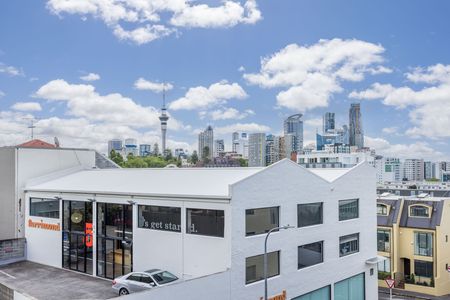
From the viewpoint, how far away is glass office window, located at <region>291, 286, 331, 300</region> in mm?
27558

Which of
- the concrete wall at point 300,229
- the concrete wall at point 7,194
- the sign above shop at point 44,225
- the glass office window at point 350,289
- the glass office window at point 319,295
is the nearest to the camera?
the concrete wall at point 300,229

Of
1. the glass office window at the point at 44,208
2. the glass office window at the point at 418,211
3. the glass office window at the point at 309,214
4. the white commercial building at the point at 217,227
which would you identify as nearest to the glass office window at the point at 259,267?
the white commercial building at the point at 217,227

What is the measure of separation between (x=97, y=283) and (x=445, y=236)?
34.8 meters

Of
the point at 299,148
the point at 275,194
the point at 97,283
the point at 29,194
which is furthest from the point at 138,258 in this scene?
the point at 299,148

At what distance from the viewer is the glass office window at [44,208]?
31.3 m

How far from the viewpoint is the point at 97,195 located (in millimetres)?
28312

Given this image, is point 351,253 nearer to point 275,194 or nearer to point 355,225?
point 355,225

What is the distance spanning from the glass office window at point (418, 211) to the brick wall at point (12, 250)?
1460 inches

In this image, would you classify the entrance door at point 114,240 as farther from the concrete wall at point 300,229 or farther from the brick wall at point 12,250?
the brick wall at point 12,250

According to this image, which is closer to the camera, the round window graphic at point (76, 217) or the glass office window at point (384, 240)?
the round window graphic at point (76, 217)

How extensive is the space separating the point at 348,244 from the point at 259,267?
10.4 metres

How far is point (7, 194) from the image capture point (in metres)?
33.8

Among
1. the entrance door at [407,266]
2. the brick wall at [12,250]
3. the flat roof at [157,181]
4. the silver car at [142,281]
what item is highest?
the flat roof at [157,181]

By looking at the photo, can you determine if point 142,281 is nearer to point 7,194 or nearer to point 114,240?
point 114,240
